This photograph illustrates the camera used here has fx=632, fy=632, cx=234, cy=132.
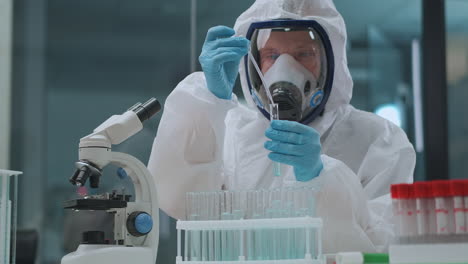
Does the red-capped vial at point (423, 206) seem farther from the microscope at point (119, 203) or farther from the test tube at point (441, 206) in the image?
the microscope at point (119, 203)

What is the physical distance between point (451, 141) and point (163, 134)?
2702 mm

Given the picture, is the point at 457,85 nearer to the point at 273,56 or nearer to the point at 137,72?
the point at 137,72

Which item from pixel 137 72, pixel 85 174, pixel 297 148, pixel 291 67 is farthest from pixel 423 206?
pixel 137 72

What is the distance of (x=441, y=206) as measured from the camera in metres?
1.00

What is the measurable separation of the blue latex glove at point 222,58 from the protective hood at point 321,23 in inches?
11.6

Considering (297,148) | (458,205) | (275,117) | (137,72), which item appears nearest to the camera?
(458,205)

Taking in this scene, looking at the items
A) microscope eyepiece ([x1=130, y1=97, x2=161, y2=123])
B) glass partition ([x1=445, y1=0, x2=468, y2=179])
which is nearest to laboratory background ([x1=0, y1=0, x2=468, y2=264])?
glass partition ([x1=445, y1=0, x2=468, y2=179])

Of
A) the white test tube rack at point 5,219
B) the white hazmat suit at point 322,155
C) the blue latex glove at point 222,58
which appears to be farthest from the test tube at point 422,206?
the white test tube rack at point 5,219

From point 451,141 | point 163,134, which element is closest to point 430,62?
point 451,141

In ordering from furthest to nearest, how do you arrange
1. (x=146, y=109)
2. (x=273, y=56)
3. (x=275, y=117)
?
(x=273, y=56) < (x=275, y=117) < (x=146, y=109)

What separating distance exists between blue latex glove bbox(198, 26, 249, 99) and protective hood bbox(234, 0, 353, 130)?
295 millimetres

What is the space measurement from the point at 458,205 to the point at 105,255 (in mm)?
641

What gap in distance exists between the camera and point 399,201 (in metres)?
1.05

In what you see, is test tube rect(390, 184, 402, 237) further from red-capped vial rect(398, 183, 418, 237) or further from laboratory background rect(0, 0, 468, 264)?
laboratory background rect(0, 0, 468, 264)
